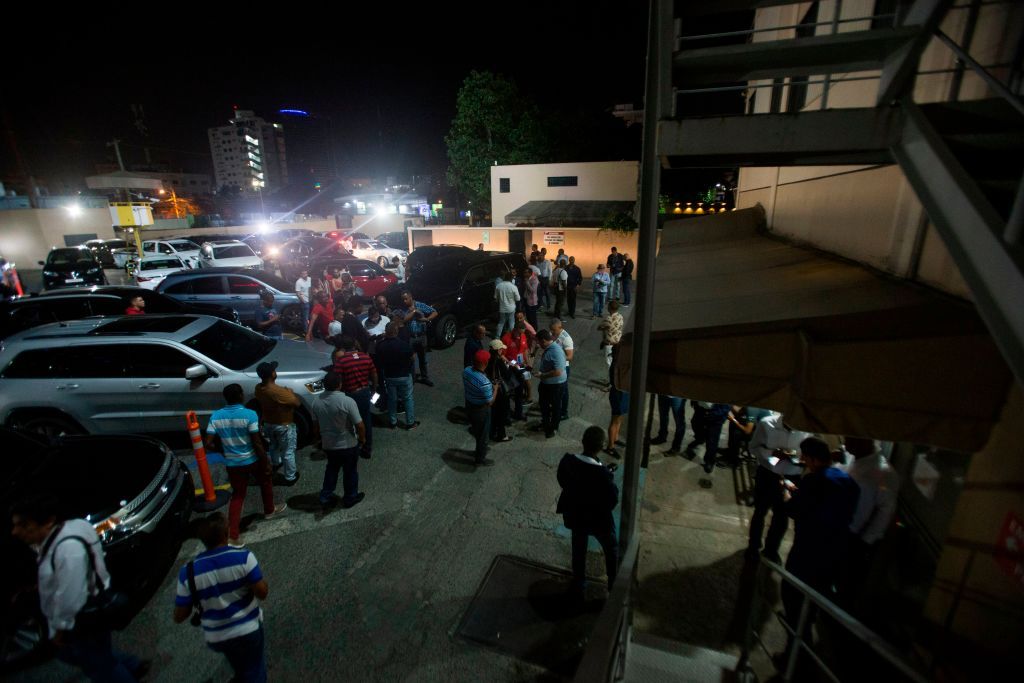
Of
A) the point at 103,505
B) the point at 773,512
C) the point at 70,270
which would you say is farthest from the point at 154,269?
the point at 773,512

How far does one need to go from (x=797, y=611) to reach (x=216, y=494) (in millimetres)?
6507

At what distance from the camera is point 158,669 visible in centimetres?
369

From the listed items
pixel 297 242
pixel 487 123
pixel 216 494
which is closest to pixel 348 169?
pixel 487 123

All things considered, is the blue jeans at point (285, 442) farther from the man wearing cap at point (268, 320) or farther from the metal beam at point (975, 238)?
the metal beam at point (975, 238)

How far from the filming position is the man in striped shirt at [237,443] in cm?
486

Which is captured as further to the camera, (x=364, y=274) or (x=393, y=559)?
(x=364, y=274)

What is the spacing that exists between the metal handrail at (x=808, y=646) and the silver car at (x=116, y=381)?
19.2 ft

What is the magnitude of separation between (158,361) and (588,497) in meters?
6.40

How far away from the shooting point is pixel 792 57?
2.21 meters

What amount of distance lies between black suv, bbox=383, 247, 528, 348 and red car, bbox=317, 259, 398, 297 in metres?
2.40

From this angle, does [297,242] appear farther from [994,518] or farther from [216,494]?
[994,518]

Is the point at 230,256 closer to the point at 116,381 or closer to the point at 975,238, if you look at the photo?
the point at 116,381

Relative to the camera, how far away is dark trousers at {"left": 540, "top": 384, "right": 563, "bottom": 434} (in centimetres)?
690

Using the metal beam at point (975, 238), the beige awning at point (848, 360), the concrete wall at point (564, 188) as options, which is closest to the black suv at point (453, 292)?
the beige awning at point (848, 360)
